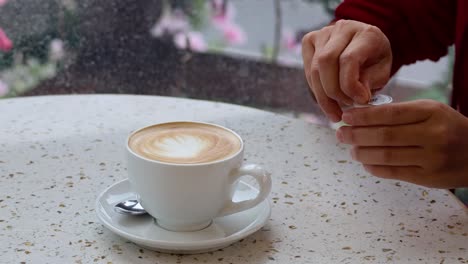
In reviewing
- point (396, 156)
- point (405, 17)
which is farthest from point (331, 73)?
point (405, 17)

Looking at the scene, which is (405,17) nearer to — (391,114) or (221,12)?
(391,114)

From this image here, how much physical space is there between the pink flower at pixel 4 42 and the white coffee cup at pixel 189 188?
0.99m

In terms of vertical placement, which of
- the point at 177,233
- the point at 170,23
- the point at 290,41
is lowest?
the point at 290,41

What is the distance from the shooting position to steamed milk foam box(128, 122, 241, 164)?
2.29ft

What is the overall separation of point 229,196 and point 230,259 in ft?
0.21

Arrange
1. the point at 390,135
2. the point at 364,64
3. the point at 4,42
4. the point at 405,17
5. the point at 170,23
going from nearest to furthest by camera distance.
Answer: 1. the point at 390,135
2. the point at 364,64
3. the point at 405,17
4. the point at 4,42
5. the point at 170,23

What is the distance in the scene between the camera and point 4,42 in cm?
160

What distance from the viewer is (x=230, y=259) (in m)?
0.69

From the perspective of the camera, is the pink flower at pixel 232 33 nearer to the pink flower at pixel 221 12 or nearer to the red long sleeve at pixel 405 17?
the pink flower at pixel 221 12

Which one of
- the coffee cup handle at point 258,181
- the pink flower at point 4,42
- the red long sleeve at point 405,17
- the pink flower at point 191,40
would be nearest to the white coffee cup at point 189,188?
the coffee cup handle at point 258,181

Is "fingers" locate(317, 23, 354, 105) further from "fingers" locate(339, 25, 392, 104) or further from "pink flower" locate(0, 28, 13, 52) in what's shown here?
"pink flower" locate(0, 28, 13, 52)

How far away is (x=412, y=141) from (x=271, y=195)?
17 cm

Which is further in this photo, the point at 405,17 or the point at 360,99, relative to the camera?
the point at 405,17

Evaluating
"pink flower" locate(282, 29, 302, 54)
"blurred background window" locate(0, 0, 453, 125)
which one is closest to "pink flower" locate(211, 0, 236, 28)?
"blurred background window" locate(0, 0, 453, 125)
